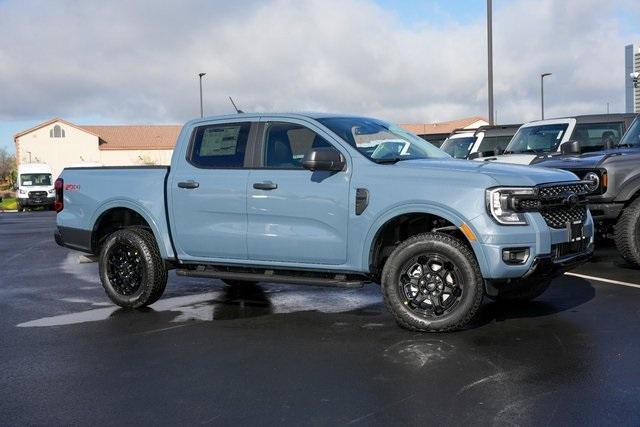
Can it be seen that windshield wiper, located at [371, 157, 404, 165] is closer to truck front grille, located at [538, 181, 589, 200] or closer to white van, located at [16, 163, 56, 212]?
truck front grille, located at [538, 181, 589, 200]

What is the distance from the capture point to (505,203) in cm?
564

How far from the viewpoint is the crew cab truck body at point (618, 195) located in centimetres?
856

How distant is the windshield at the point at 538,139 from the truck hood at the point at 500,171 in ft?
21.9

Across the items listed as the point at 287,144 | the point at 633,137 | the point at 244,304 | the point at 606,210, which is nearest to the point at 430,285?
the point at 287,144

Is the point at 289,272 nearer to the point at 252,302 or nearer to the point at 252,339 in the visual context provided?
the point at 252,339

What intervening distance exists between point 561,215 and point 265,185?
2.58 meters

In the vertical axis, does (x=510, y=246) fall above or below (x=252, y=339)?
above

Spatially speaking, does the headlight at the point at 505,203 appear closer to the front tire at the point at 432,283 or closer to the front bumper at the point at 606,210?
the front tire at the point at 432,283

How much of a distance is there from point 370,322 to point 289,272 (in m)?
0.86

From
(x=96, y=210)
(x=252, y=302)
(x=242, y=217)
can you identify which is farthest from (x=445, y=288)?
(x=96, y=210)

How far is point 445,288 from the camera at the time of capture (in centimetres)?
593

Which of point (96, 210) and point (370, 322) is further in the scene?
point (96, 210)

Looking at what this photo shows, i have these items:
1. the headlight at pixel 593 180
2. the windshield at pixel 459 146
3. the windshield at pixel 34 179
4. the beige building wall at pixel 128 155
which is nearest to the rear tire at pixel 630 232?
the headlight at pixel 593 180

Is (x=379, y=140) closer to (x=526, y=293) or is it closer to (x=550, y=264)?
(x=550, y=264)
